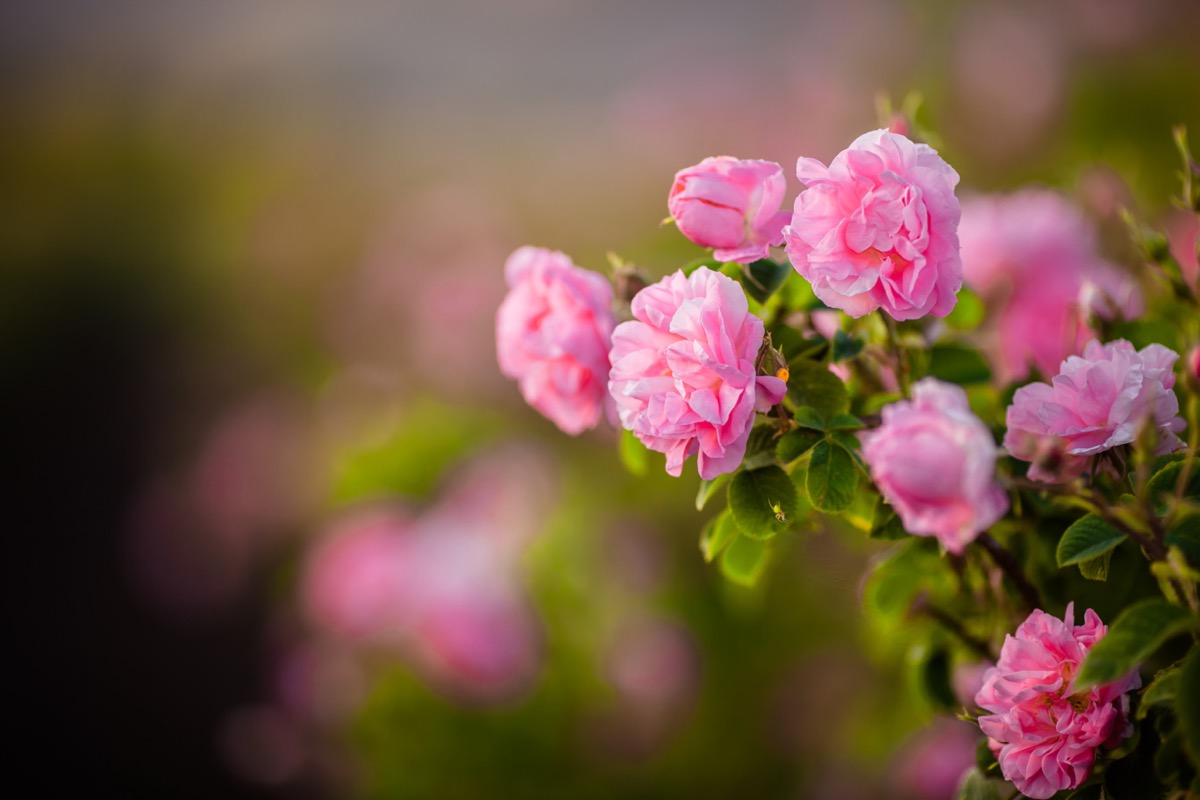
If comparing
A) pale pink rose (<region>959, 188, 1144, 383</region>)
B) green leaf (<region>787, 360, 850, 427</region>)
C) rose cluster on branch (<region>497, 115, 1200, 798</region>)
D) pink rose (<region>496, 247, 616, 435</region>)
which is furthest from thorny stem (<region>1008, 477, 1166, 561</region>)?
pale pink rose (<region>959, 188, 1144, 383</region>)

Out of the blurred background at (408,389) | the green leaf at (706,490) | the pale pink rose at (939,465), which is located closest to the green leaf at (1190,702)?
the pale pink rose at (939,465)

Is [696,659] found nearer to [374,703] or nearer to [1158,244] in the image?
[374,703]

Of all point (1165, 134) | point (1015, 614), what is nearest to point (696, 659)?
point (1015, 614)

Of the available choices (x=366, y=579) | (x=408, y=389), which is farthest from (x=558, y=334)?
(x=408, y=389)

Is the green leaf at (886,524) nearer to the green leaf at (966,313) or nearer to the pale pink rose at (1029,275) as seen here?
the green leaf at (966,313)

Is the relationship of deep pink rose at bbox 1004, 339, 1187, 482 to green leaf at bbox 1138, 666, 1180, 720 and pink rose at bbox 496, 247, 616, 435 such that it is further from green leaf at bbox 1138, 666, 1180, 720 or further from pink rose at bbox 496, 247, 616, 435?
pink rose at bbox 496, 247, 616, 435
